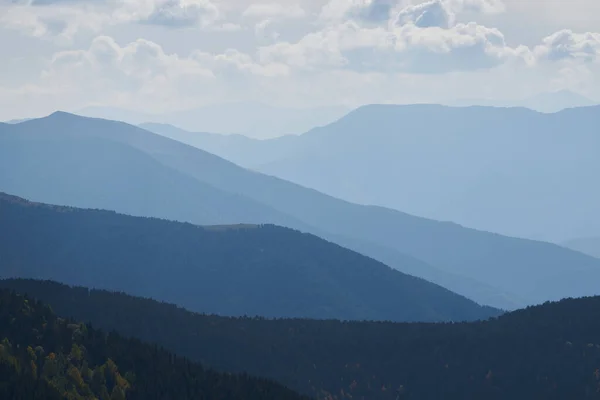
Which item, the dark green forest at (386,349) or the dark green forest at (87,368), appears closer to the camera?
the dark green forest at (87,368)

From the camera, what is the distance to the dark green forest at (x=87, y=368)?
284 feet

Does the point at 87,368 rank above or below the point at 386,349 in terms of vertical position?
above

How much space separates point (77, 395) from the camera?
87.9m

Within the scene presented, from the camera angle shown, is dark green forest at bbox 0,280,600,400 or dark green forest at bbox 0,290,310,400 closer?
dark green forest at bbox 0,290,310,400

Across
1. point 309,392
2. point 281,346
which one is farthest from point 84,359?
Answer: point 281,346

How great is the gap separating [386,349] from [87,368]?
8380cm

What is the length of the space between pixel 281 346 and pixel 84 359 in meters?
73.8

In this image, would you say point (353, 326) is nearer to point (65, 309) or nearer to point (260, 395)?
point (65, 309)

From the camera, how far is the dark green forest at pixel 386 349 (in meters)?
156

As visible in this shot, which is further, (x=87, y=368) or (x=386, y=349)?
(x=386, y=349)

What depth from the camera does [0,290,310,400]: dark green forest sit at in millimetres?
86500

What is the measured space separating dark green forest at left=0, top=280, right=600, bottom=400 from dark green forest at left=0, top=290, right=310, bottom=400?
136ft

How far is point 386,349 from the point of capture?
17150cm

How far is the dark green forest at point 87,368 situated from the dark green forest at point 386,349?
41.4 meters
